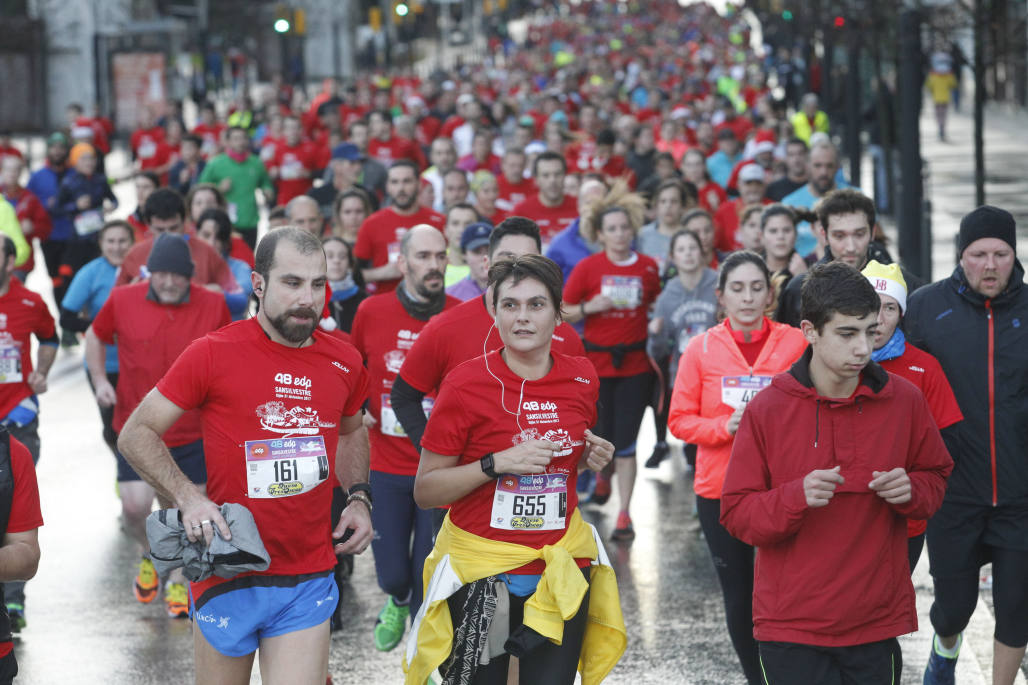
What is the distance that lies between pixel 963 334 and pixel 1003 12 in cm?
1234

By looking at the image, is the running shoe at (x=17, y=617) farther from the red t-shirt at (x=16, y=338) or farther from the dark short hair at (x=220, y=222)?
the dark short hair at (x=220, y=222)

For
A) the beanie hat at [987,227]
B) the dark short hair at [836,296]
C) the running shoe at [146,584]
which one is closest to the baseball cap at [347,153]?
the running shoe at [146,584]

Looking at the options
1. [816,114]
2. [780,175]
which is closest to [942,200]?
[816,114]

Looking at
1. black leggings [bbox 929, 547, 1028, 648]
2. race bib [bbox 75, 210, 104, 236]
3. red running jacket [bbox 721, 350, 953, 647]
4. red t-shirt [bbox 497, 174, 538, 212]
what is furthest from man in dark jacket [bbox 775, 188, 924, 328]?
race bib [bbox 75, 210, 104, 236]

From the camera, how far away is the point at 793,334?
6.65m

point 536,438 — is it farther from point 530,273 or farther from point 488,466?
point 530,273

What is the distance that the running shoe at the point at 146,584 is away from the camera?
27.5ft

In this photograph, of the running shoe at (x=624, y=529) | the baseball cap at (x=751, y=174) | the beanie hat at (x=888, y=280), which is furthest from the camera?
the baseball cap at (x=751, y=174)

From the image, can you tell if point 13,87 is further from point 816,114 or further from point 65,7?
point 816,114

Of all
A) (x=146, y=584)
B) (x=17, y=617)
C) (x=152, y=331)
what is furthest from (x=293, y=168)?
(x=17, y=617)

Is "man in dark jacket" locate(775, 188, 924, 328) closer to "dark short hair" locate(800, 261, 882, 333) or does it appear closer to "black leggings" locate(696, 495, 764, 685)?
"black leggings" locate(696, 495, 764, 685)

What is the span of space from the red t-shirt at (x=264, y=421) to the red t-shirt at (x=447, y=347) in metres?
1.16

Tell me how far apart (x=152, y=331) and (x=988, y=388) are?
4.01 metres

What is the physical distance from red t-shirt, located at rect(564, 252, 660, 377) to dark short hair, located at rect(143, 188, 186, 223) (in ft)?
7.84
